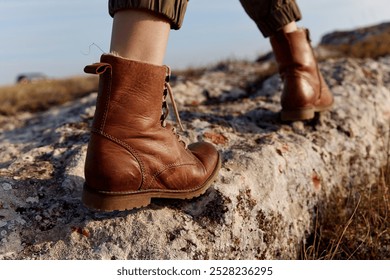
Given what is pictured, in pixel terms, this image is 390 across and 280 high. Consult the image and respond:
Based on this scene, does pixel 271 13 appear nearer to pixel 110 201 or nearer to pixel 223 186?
pixel 223 186

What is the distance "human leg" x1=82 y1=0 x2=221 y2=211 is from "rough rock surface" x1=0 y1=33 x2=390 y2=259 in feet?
0.39

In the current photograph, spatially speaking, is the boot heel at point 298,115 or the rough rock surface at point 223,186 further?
the boot heel at point 298,115

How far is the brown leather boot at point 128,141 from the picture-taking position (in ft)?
4.77

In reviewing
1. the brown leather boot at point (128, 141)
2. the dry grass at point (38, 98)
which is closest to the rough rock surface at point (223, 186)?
the brown leather boot at point (128, 141)

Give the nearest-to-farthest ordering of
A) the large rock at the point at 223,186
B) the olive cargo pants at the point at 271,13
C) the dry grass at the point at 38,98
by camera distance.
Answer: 1. the large rock at the point at 223,186
2. the olive cargo pants at the point at 271,13
3. the dry grass at the point at 38,98

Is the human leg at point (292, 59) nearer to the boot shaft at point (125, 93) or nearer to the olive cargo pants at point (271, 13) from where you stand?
the olive cargo pants at point (271, 13)

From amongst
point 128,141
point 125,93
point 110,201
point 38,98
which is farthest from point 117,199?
point 38,98

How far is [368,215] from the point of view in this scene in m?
2.06

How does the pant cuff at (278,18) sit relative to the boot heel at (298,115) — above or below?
above

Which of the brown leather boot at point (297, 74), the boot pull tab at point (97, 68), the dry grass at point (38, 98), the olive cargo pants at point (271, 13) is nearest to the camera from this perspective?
the boot pull tab at point (97, 68)

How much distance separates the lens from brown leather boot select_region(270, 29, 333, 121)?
2.39 metres

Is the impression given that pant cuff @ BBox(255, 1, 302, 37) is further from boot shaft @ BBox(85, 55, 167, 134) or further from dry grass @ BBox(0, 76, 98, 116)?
dry grass @ BBox(0, 76, 98, 116)
